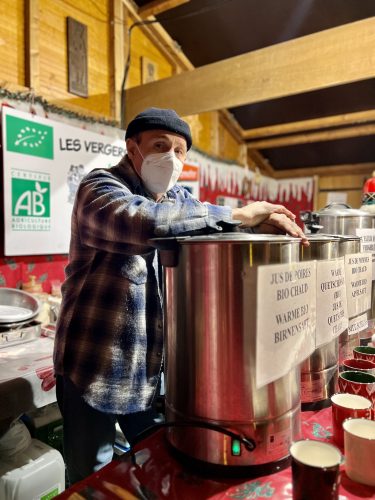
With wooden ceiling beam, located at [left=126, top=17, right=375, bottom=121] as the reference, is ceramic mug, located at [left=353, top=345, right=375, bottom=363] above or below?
below

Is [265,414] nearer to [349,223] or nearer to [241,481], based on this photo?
[241,481]

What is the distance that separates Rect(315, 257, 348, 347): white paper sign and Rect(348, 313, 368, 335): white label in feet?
0.40

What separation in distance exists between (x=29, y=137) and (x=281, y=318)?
2.28 meters

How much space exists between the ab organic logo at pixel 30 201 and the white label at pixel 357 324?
2055 millimetres

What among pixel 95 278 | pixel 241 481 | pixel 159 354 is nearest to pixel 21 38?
pixel 95 278

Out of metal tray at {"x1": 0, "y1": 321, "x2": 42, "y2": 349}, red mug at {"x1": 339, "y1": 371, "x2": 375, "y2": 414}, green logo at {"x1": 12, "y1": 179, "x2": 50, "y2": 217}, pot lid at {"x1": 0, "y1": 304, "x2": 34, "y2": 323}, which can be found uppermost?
green logo at {"x1": 12, "y1": 179, "x2": 50, "y2": 217}

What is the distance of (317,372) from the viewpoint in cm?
84

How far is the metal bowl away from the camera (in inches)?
69.6

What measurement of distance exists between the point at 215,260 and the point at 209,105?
2.62 m

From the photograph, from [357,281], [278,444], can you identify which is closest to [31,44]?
[357,281]

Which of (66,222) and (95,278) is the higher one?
(66,222)

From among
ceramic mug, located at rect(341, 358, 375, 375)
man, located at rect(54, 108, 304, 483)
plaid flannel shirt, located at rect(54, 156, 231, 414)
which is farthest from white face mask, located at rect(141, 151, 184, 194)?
ceramic mug, located at rect(341, 358, 375, 375)

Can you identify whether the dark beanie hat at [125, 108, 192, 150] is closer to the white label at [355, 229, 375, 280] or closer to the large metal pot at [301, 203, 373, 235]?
the large metal pot at [301, 203, 373, 235]

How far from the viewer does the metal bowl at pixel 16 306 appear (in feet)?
5.80
